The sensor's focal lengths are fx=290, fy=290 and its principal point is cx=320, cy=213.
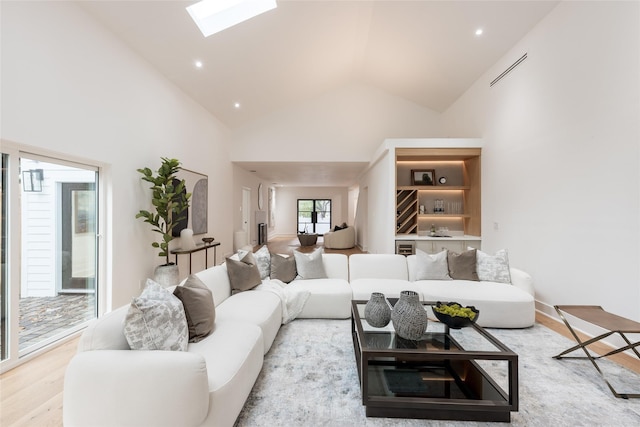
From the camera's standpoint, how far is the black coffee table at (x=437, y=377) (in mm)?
1725

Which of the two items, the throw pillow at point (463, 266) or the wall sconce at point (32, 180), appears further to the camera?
the throw pillow at point (463, 266)

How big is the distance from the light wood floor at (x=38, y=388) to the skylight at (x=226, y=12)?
153 inches

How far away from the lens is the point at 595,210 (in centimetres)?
294

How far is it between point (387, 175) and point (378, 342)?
3807 millimetres

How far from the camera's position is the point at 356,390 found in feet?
6.59

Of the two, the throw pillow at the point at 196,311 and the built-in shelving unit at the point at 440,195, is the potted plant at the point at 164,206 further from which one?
the built-in shelving unit at the point at 440,195

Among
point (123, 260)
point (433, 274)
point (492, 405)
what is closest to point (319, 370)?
point (492, 405)

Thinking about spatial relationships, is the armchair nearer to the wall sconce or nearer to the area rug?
the area rug

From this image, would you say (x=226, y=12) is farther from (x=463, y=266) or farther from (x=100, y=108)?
(x=463, y=266)

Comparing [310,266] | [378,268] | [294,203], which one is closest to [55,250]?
[310,266]

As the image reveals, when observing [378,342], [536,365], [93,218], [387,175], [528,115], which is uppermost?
[528,115]

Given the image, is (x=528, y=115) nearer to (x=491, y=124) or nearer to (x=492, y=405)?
(x=491, y=124)

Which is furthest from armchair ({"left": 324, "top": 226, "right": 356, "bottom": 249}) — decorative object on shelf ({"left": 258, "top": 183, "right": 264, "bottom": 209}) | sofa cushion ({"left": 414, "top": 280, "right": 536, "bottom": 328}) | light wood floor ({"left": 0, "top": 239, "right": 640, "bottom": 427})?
light wood floor ({"left": 0, "top": 239, "right": 640, "bottom": 427})

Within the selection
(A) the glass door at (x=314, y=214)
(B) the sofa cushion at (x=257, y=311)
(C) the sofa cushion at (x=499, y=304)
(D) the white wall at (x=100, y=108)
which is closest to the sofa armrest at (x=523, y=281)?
(C) the sofa cushion at (x=499, y=304)
